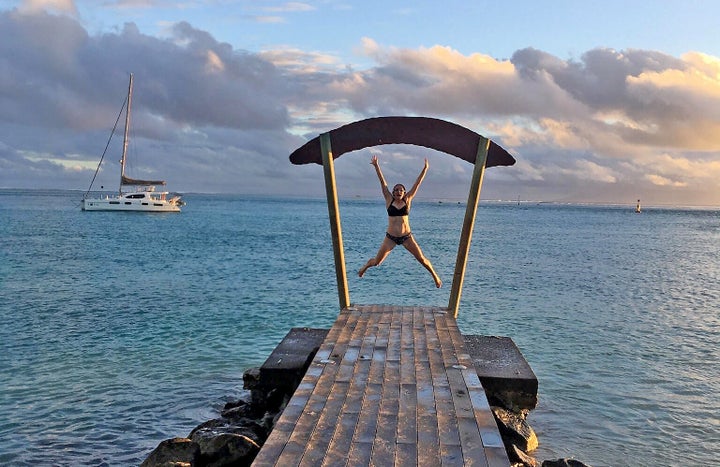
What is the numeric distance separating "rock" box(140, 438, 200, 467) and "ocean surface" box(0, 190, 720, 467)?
8.64 feet

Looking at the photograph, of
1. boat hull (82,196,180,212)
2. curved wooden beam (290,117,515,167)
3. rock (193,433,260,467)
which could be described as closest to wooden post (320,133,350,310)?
curved wooden beam (290,117,515,167)

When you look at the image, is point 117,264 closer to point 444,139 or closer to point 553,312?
point 553,312

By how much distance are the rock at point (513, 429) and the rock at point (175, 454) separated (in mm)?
4470

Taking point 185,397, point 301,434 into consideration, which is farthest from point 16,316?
point 301,434

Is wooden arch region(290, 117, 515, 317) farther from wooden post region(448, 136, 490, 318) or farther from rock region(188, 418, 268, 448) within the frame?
rock region(188, 418, 268, 448)

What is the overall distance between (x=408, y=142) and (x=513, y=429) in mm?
5552

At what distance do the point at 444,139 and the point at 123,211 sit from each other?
10015 cm

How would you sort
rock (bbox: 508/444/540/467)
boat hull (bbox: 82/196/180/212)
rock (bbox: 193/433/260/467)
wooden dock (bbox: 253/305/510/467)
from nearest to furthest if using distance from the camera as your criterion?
wooden dock (bbox: 253/305/510/467) → rock (bbox: 193/433/260/467) → rock (bbox: 508/444/540/467) → boat hull (bbox: 82/196/180/212)

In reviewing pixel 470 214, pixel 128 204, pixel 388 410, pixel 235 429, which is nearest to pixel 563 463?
pixel 388 410

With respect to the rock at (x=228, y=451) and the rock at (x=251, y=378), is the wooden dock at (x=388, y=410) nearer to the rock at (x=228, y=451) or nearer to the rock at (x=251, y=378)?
the rock at (x=228, y=451)

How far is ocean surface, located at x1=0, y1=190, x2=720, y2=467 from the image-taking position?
1174 centimetres

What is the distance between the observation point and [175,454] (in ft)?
26.7

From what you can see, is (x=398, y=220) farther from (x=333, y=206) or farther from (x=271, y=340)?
(x=271, y=340)

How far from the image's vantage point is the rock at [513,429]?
31.7 ft
